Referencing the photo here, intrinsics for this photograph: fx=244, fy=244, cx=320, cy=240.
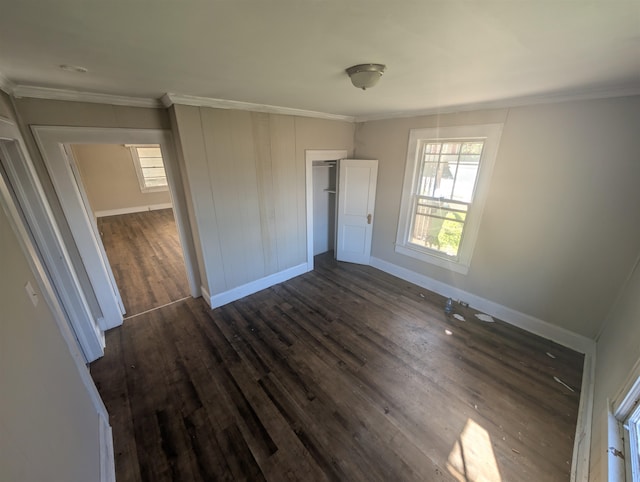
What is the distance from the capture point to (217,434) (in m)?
1.84

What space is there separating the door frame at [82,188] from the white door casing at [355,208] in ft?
8.01

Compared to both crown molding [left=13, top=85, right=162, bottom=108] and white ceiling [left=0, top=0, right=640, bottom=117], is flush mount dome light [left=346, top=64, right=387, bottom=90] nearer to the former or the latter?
white ceiling [left=0, top=0, right=640, bottom=117]

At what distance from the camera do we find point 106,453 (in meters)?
1.63

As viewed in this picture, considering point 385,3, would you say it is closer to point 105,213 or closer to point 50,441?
point 50,441

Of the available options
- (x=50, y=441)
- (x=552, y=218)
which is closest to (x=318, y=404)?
(x=50, y=441)

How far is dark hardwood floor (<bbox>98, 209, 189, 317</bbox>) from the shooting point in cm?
354

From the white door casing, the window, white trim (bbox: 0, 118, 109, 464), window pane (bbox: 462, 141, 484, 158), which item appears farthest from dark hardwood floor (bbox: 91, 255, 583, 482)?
the window

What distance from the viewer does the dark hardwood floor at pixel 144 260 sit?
11.6 feet

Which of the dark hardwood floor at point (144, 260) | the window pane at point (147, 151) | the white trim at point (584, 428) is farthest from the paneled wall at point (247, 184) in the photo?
the window pane at point (147, 151)

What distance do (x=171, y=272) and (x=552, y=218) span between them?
5.27 metres

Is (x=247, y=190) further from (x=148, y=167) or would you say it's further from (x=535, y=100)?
(x=148, y=167)

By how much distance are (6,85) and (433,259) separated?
181 inches

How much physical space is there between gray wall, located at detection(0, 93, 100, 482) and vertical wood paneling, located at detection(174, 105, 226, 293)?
5.34 ft

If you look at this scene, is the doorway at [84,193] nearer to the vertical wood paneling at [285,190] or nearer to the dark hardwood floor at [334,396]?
the dark hardwood floor at [334,396]
